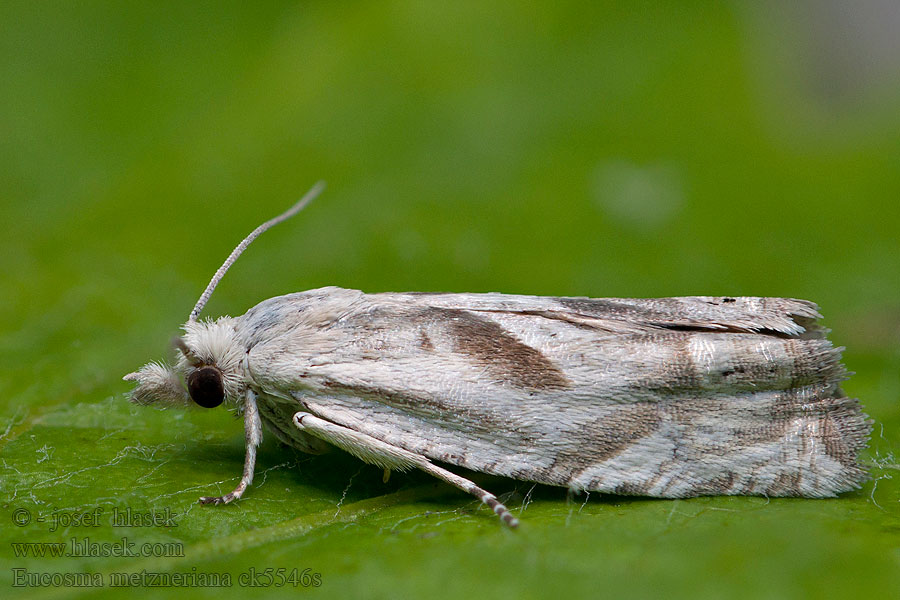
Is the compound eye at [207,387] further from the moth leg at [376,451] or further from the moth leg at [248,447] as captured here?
the moth leg at [376,451]

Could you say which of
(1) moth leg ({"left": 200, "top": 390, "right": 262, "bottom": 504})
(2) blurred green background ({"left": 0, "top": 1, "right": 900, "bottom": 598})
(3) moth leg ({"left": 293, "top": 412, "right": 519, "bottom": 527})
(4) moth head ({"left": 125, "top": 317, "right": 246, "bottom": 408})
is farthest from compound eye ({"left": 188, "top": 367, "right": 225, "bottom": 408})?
(3) moth leg ({"left": 293, "top": 412, "right": 519, "bottom": 527})

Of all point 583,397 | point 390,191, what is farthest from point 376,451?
point 390,191

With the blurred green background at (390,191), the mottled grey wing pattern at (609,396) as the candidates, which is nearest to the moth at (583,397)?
the mottled grey wing pattern at (609,396)

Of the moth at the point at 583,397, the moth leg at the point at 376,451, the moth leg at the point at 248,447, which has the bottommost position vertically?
the moth leg at the point at 248,447

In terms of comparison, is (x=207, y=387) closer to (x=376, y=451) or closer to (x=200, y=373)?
(x=200, y=373)

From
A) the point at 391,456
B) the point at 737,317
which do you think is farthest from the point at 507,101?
the point at 391,456

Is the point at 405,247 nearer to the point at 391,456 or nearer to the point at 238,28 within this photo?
the point at 391,456

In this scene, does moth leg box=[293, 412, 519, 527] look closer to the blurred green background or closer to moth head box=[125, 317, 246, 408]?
the blurred green background
